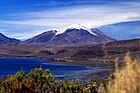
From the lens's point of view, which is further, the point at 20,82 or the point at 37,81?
the point at 37,81

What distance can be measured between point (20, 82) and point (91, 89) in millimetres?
4163

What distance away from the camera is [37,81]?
1825cm

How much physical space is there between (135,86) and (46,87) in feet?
38.5

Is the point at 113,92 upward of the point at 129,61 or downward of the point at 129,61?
downward

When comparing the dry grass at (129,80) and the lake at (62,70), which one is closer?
the dry grass at (129,80)

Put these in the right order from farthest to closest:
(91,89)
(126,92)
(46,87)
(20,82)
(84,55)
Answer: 1. (84,55)
2. (91,89)
3. (46,87)
4. (20,82)
5. (126,92)

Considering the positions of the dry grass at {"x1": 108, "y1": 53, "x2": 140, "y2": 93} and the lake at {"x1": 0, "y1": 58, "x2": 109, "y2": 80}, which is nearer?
the dry grass at {"x1": 108, "y1": 53, "x2": 140, "y2": 93}

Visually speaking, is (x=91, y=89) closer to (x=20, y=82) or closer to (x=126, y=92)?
(x=20, y=82)

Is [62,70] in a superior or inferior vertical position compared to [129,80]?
superior

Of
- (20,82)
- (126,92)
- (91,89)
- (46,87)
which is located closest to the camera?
(126,92)

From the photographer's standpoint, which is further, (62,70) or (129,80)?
(62,70)

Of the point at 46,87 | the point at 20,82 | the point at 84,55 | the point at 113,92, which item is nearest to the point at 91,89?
the point at 46,87

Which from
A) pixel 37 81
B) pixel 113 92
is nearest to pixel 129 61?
pixel 113 92

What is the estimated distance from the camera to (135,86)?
670cm
